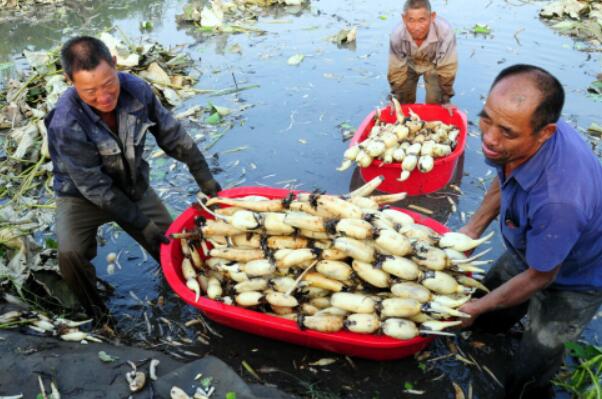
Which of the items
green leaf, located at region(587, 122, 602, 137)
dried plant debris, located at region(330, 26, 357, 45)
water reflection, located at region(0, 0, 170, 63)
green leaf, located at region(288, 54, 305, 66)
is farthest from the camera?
water reflection, located at region(0, 0, 170, 63)

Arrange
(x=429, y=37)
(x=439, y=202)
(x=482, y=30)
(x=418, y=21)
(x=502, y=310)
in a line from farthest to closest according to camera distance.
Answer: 1. (x=482, y=30)
2. (x=429, y=37)
3. (x=418, y=21)
4. (x=439, y=202)
5. (x=502, y=310)

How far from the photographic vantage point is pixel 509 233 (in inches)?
104

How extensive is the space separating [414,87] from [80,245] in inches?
177

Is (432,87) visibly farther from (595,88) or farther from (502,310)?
(502,310)

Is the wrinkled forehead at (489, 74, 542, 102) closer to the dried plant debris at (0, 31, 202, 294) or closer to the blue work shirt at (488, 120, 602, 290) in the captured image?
the blue work shirt at (488, 120, 602, 290)

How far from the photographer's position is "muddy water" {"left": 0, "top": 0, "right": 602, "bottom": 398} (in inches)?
127

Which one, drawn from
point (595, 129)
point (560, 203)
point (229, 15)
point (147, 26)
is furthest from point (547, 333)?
point (229, 15)

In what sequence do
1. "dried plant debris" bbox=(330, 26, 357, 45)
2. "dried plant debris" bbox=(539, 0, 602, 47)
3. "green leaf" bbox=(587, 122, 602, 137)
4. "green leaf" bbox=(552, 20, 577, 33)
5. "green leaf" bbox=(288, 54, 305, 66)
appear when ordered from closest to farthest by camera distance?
"green leaf" bbox=(587, 122, 602, 137), "green leaf" bbox=(288, 54, 305, 66), "dried plant debris" bbox=(539, 0, 602, 47), "green leaf" bbox=(552, 20, 577, 33), "dried plant debris" bbox=(330, 26, 357, 45)

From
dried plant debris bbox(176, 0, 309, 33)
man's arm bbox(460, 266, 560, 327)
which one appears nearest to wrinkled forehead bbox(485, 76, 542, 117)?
man's arm bbox(460, 266, 560, 327)

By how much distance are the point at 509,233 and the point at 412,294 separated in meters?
0.67

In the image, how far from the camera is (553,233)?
2.14 meters

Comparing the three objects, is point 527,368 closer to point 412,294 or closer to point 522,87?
point 412,294

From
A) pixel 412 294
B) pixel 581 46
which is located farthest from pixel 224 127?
pixel 581 46

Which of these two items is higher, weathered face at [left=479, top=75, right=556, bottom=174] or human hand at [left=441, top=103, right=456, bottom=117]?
weathered face at [left=479, top=75, right=556, bottom=174]
